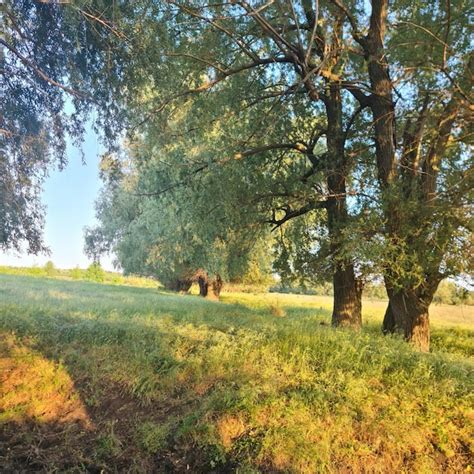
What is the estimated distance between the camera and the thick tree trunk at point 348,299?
9.95m

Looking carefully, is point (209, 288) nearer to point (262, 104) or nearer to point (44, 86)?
point (262, 104)

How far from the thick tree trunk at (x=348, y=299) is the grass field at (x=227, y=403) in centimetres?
291

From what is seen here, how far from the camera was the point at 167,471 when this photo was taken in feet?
14.1

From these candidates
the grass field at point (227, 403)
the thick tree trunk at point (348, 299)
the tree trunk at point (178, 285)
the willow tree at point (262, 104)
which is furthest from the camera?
the tree trunk at point (178, 285)

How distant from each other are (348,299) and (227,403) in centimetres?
593

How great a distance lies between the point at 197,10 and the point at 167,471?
21.9ft

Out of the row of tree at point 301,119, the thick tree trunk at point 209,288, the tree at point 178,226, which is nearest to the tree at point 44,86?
the row of tree at point 301,119

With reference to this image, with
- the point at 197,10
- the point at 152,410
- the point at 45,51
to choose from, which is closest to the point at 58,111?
the point at 45,51

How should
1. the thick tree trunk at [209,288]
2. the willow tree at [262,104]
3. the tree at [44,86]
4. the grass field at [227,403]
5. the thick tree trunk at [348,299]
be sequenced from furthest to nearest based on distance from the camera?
1. the thick tree trunk at [209,288]
2. the thick tree trunk at [348,299]
3. the willow tree at [262,104]
4. the tree at [44,86]
5. the grass field at [227,403]

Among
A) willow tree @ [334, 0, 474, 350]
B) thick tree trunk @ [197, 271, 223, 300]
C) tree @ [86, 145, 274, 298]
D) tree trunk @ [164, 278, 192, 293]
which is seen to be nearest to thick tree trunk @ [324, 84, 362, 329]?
willow tree @ [334, 0, 474, 350]

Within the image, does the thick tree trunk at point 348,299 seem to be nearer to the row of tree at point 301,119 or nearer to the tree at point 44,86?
the row of tree at point 301,119

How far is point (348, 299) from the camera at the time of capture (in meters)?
9.96

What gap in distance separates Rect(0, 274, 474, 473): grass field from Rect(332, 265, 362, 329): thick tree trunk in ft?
9.56

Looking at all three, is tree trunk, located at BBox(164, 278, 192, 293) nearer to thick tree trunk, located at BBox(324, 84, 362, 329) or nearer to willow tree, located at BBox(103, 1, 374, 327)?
willow tree, located at BBox(103, 1, 374, 327)
